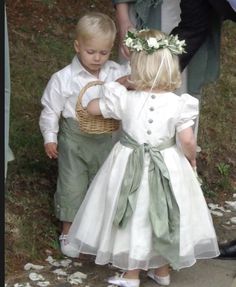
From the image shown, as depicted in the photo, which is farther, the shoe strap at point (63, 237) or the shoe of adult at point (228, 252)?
the shoe of adult at point (228, 252)

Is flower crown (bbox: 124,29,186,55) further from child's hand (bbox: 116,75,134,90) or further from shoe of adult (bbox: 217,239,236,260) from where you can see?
shoe of adult (bbox: 217,239,236,260)

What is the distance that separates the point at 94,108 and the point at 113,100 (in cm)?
11

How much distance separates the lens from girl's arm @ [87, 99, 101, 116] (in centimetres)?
400

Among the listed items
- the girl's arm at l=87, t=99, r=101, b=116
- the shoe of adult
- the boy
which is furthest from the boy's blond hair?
the shoe of adult

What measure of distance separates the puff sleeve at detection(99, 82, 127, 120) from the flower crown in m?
0.22

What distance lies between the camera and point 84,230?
4.08 meters

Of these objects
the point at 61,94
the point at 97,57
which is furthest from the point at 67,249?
the point at 97,57

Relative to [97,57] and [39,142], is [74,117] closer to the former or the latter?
[97,57]

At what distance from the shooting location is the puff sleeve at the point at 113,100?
395 cm

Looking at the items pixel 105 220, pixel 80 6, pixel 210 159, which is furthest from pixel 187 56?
pixel 80 6

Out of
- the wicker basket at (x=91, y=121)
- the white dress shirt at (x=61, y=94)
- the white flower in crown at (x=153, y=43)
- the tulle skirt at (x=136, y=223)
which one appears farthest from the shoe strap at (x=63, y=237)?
the white flower in crown at (x=153, y=43)

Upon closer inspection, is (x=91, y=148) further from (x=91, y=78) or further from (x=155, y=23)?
(x=155, y=23)

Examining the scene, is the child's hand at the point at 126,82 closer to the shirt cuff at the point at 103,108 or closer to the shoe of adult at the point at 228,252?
the shirt cuff at the point at 103,108

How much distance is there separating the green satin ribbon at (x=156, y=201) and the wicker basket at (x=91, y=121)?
248mm
